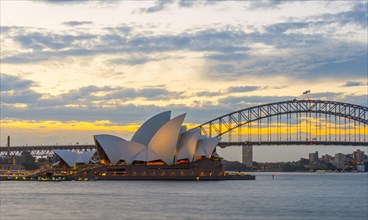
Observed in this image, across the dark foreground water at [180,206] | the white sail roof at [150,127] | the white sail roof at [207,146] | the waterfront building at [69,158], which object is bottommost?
the dark foreground water at [180,206]

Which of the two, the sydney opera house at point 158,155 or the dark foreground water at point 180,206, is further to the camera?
the sydney opera house at point 158,155

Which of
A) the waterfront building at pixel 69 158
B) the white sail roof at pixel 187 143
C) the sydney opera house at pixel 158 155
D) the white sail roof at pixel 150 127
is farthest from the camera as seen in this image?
the waterfront building at pixel 69 158

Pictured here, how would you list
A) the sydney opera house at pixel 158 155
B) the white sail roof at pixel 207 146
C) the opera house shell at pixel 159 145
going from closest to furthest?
1. the opera house shell at pixel 159 145
2. the sydney opera house at pixel 158 155
3. the white sail roof at pixel 207 146

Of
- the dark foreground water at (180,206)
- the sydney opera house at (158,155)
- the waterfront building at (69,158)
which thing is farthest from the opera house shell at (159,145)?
the dark foreground water at (180,206)

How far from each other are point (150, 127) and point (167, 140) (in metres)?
3.69

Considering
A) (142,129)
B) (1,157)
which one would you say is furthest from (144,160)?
(1,157)

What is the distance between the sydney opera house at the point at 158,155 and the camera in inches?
4035

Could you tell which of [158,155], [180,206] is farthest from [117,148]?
[180,206]

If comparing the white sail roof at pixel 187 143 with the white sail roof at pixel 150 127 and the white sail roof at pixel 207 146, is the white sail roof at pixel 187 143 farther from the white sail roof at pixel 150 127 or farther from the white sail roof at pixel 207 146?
the white sail roof at pixel 150 127

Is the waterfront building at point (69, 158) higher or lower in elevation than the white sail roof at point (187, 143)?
lower

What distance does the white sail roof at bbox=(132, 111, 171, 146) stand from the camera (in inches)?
3967

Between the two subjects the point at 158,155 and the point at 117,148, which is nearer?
the point at 158,155

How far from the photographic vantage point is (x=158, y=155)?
10412cm

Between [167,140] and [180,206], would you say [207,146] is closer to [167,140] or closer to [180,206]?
[167,140]
